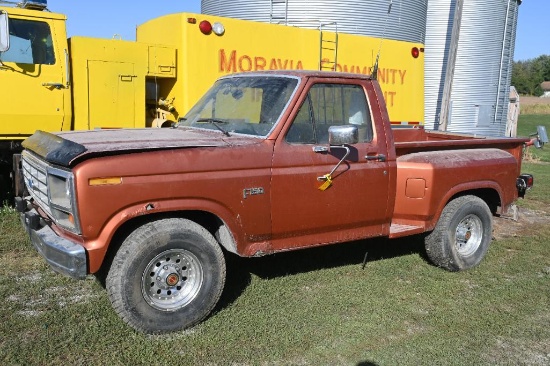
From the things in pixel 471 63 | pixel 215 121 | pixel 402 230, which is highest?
pixel 471 63

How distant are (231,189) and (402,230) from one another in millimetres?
1991

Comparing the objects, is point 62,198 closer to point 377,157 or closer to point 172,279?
point 172,279

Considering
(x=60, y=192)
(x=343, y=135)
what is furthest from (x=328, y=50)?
(x=60, y=192)

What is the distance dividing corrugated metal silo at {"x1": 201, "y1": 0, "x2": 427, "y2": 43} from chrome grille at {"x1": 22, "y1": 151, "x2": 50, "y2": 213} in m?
7.26

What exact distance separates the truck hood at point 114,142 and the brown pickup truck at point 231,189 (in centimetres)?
1

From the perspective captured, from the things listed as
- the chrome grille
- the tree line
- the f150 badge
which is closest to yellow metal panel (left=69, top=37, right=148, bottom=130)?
the chrome grille

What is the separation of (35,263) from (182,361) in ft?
8.74

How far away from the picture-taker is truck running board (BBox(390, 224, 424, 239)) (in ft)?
17.7

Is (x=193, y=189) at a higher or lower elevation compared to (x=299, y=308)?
higher

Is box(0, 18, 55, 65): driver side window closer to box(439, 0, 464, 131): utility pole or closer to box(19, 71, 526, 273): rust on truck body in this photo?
box(19, 71, 526, 273): rust on truck body

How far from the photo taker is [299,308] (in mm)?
4812

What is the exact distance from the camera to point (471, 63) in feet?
55.9

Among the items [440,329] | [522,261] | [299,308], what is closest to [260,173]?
[299,308]

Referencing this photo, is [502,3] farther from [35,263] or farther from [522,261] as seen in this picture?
[35,263]
